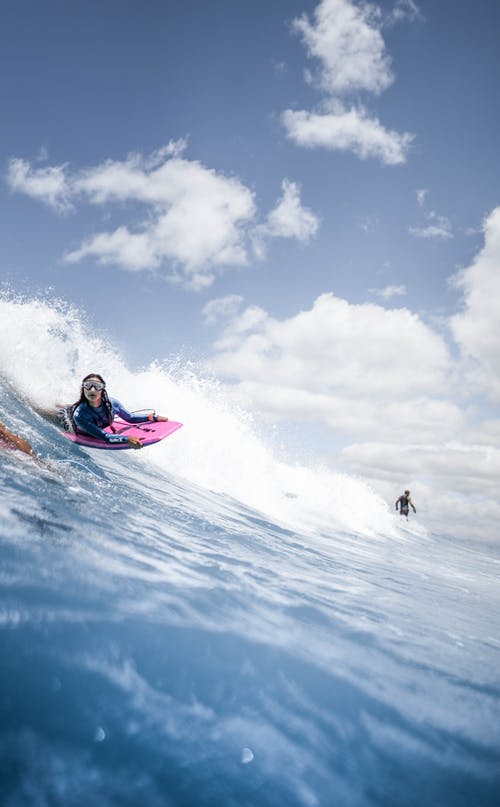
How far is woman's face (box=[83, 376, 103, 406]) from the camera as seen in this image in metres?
9.06

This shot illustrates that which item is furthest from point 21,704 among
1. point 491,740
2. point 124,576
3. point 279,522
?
point 279,522

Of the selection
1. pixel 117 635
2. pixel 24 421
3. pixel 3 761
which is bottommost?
pixel 3 761

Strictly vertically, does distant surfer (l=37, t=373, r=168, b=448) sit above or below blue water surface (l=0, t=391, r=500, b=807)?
above

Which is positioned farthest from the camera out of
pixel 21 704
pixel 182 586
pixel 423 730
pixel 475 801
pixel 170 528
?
pixel 170 528

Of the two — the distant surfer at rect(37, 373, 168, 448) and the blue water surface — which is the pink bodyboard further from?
the blue water surface

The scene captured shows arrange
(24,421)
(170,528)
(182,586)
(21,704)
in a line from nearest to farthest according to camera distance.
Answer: (21,704) < (182,586) < (170,528) < (24,421)

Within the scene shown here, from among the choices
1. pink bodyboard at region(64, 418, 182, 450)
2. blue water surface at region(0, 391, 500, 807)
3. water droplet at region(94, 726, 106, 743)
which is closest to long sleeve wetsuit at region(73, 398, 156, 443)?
pink bodyboard at region(64, 418, 182, 450)

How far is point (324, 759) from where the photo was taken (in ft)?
9.56

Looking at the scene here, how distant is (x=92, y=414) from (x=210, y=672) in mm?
7759

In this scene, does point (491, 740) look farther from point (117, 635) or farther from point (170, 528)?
point (170, 528)

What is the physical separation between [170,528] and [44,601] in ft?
11.4

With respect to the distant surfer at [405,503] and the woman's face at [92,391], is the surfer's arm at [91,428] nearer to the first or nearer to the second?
Answer: the woman's face at [92,391]

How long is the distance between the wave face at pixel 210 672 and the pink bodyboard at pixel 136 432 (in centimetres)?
240

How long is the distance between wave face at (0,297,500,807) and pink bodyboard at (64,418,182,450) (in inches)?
94.3
